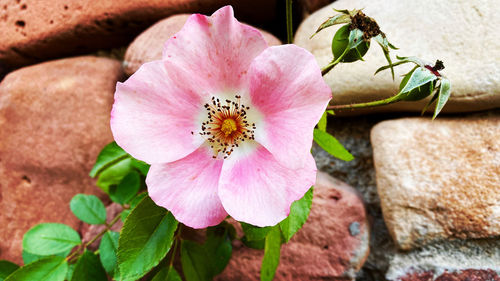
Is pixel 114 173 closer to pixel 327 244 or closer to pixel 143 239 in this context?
pixel 143 239

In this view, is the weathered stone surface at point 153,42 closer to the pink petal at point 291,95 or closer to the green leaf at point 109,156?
the green leaf at point 109,156

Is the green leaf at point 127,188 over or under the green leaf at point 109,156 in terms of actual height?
under

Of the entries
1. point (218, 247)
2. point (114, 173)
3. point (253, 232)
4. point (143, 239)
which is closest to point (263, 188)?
point (253, 232)

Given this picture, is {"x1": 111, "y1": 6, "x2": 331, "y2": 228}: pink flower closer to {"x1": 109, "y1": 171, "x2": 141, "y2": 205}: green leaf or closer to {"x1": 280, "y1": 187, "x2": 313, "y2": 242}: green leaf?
{"x1": 280, "y1": 187, "x2": 313, "y2": 242}: green leaf

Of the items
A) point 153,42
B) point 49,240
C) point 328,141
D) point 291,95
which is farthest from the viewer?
point 153,42

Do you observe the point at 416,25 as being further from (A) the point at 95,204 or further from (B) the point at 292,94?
(A) the point at 95,204

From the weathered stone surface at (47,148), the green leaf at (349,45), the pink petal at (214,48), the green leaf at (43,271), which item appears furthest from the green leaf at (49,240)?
the green leaf at (349,45)

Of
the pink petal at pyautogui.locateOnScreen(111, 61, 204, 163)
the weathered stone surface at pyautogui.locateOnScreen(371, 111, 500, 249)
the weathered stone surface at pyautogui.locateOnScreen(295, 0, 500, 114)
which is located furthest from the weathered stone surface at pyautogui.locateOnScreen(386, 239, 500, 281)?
the pink petal at pyautogui.locateOnScreen(111, 61, 204, 163)

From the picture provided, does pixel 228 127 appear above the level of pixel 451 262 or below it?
above
